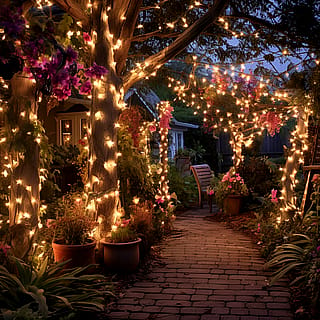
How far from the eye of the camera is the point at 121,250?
564 cm

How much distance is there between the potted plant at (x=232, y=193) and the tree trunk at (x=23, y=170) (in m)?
5.78

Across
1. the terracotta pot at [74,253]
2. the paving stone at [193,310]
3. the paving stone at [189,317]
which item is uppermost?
the terracotta pot at [74,253]

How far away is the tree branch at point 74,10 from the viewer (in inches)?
223

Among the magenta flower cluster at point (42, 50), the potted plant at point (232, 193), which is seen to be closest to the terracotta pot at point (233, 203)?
the potted plant at point (232, 193)

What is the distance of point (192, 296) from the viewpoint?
4828mm

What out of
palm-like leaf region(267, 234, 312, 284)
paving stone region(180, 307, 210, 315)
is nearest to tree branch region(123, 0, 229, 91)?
palm-like leaf region(267, 234, 312, 284)

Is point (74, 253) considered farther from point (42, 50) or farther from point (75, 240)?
point (42, 50)

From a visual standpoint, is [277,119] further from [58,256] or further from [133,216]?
[58,256]

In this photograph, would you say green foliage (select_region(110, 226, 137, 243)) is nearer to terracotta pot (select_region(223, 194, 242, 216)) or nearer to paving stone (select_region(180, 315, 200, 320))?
paving stone (select_region(180, 315, 200, 320))

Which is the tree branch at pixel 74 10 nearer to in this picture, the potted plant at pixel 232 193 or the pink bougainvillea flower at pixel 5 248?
the pink bougainvillea flower at pixel 5 248

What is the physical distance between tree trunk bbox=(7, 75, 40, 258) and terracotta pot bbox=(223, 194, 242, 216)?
5740 millimetres

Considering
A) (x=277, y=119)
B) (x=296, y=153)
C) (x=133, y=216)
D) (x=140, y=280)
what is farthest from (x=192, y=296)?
(x=277, y=119)

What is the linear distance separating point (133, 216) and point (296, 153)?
2801 mm

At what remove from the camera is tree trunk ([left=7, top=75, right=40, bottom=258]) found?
4922 mm
